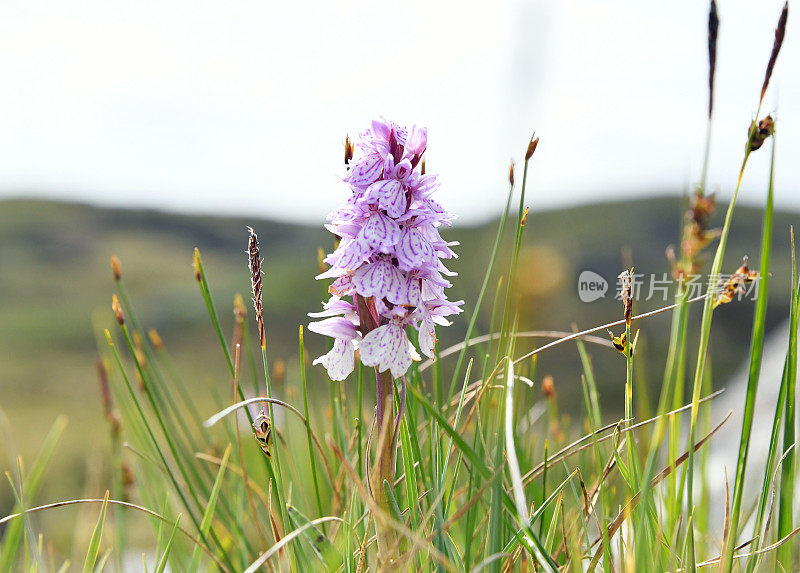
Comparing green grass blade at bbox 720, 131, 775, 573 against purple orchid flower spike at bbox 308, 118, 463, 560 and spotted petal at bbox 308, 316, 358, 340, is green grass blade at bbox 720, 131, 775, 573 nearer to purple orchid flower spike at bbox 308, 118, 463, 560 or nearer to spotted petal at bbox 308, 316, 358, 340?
purple orchid flower spike at bbox 308, 118, 463, 560

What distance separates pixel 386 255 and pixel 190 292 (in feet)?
96.9

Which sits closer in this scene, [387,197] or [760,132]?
[760,132]

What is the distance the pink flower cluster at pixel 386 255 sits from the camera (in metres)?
1.01

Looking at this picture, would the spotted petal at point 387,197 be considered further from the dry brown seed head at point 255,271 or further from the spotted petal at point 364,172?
the dry brown seed head at point 255,271

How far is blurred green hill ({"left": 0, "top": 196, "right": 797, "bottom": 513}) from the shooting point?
1725 centimetres

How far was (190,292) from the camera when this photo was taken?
94.8 feet

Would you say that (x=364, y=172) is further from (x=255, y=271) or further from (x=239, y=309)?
(x=239, y=309)

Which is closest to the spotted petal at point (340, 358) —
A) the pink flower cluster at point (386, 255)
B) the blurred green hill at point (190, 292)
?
the pink flower cluster at point (386, 255)

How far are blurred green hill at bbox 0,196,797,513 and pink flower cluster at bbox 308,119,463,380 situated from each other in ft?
24.4

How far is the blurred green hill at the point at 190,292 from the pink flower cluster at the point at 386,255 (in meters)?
7.45

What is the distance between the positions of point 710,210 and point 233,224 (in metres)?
42.8

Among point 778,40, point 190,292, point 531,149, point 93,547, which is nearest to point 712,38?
point 778,40

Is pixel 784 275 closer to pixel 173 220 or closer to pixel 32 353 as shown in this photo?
pixel 32 353

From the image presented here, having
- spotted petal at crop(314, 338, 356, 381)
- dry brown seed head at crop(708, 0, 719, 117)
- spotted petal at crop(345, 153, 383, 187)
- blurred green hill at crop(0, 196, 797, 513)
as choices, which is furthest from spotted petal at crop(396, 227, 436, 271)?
blurred green hill at crop(0, 196, 797, 513)
